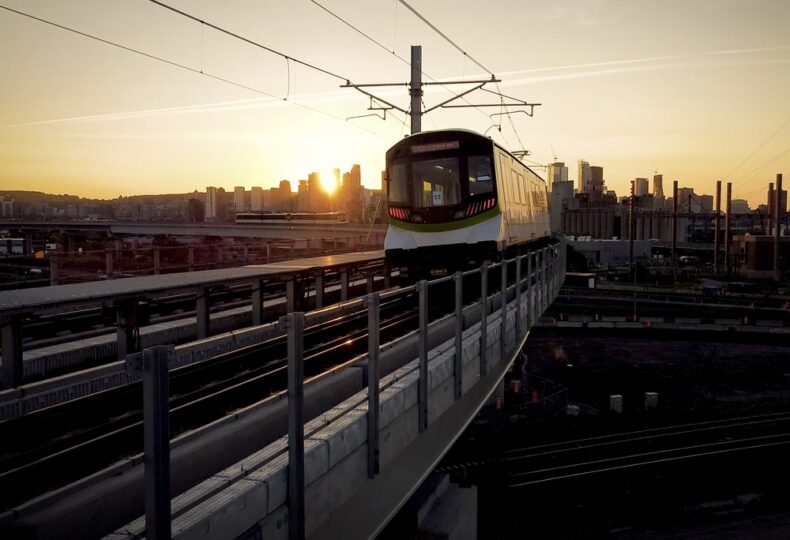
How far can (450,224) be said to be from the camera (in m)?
14.8

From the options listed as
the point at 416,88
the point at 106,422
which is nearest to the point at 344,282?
the point at 416,88

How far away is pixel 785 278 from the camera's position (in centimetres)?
6638

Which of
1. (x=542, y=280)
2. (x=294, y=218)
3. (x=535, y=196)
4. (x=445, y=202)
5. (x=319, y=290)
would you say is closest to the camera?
(x=542, y=280)

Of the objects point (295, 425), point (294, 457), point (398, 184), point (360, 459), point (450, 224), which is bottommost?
point (360, 459)

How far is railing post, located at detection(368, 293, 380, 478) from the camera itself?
4.80 meters

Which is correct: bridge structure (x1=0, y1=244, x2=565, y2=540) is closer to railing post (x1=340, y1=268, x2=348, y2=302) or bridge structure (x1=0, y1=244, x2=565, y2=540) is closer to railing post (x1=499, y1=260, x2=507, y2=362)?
railing post (x1=499, y1=260, x2=507, y2=362)

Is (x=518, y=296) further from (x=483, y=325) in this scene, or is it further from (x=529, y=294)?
(x=483, y=325)

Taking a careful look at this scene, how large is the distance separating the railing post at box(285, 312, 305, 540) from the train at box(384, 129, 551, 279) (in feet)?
35.0

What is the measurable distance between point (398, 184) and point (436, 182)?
3.13 feet

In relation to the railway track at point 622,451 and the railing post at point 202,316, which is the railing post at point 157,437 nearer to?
the railing post at point 202,316

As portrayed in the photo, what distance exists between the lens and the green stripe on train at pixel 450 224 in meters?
14.6

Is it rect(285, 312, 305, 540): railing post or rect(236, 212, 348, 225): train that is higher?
rect(236, 212, 348, 225): train

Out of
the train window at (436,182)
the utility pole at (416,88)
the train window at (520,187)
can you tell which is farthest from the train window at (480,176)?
the utility pole at (416,88)

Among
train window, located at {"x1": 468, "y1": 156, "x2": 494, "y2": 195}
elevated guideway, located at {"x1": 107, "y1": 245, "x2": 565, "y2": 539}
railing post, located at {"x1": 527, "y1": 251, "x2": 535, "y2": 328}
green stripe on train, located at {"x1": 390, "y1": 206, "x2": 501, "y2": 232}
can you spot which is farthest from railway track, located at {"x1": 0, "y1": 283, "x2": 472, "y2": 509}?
train window, located at {"x1": 468, "y1": 156, "x2": 494, "y2": 195}
